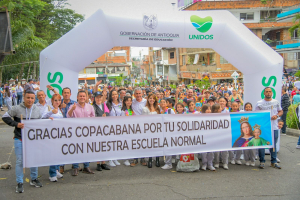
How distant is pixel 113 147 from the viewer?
20.5 feet

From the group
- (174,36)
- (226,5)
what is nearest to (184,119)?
(174,36)

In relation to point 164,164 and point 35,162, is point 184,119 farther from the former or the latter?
point 35,162

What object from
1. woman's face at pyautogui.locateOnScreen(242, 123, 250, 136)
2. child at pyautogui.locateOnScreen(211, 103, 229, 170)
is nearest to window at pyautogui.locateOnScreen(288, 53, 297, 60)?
woman's face at pyautogui.locateOnScreen(242, 123, 250, 136)

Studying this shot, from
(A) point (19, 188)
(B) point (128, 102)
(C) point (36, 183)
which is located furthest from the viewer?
(B) point (128, 102)

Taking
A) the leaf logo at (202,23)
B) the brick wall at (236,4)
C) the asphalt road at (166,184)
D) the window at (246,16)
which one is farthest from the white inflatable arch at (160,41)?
the window at (246,16)

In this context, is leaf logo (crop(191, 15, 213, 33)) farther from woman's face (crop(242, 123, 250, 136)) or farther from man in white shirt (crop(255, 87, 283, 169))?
woman's face (crop(242, 123, 250, 136))

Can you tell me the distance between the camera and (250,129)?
270 inches

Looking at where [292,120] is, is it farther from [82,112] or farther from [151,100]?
Result: [82,112]

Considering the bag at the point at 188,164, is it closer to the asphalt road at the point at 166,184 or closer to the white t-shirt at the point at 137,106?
the asphalt road at the point at 166,184

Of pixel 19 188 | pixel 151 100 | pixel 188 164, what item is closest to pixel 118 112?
pixel 151 100

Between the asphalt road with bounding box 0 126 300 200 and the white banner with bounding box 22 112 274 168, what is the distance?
46 cm

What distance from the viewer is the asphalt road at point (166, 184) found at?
529 centimetres

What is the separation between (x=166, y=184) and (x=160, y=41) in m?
3.68

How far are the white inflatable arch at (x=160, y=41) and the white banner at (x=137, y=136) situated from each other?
5.24ft
